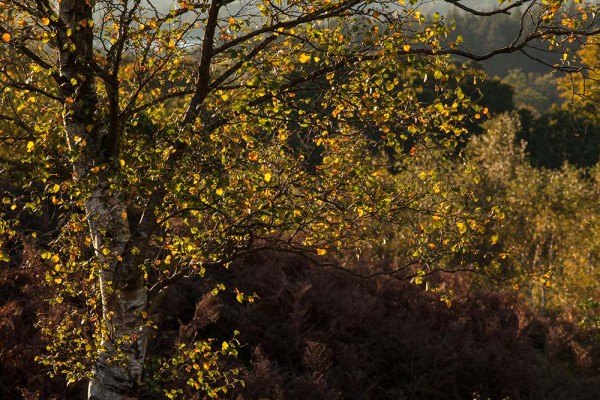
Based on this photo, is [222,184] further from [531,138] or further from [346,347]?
[531,138]

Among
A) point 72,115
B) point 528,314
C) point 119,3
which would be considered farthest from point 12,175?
point 528,314

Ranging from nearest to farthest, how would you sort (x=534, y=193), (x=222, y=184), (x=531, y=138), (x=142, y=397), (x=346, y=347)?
(x=222, y=184) → (x=142, y=397) → (x=346, y=347) → (x=534, y=193) → (x=531, y=138)

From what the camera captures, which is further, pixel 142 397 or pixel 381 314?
pixel 381 314

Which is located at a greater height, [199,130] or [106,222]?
[199,130]

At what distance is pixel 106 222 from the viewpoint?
5.26 metres

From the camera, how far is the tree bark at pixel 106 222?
5.17m

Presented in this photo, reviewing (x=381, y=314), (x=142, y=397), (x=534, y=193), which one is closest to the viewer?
(x=142, y=397)

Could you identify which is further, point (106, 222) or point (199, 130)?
point (106, 222)

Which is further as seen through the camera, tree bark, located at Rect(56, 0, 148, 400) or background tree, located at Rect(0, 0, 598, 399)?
tree bark, located at Rect(56, 0, 148, 400)

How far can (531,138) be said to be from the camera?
187 ft

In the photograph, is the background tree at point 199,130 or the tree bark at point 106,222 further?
the tree bark at point 106,222

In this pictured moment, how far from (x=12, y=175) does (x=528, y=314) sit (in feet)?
40.2

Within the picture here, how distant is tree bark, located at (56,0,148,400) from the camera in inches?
203

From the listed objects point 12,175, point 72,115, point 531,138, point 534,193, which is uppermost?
point 531,138
